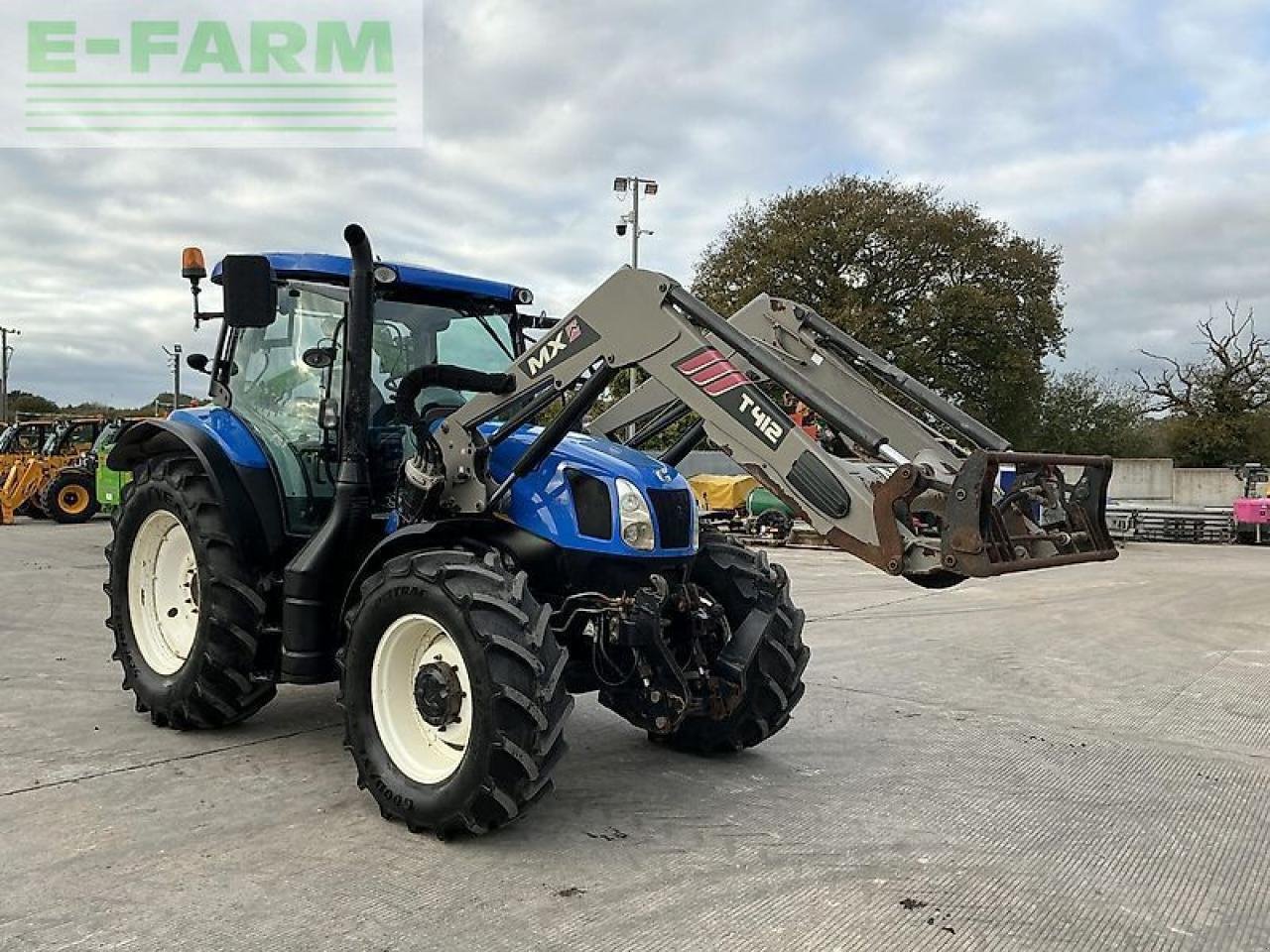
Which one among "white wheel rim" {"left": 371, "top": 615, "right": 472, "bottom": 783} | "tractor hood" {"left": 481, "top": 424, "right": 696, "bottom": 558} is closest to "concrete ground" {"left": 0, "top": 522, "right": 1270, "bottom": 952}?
"white wheel rim" {"left": 371, "top": 615, "right": 472, "bottom": 783}

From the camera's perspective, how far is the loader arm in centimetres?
390

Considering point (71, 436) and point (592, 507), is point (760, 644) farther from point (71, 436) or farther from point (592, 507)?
point (71, 436)

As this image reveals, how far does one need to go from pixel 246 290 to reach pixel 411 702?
2.02m

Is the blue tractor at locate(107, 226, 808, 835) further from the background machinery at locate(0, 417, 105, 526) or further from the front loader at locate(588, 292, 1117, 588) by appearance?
the background machinery at locate(0, 417, 105, 526)

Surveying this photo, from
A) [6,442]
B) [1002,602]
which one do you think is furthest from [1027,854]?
[6,442]

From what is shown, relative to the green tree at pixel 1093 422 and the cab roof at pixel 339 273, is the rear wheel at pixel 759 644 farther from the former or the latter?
the green tree at pixel 1093 422

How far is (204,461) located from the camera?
5.23 meters

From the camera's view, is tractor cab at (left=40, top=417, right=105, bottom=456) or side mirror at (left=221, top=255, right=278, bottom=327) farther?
tractor cab at (left=40, top=417, right=105, bottom=456)

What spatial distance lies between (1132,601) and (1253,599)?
1639mm

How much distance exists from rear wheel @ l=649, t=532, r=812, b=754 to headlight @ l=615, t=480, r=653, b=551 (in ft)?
2.49

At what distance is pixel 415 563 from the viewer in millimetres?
4234

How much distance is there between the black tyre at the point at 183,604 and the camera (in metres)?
5.15

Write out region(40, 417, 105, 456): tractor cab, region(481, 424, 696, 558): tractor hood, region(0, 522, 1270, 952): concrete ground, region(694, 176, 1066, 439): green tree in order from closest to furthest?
region(0, 522, 1270, 952): concrete ground, region(481, 424, 696, 558): tractor hood, region(40, 417, 105, 456): tractor cab, region(694, 176, 1066, 439): green tree

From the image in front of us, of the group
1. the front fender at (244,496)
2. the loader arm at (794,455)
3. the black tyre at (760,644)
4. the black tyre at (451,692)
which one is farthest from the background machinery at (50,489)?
the black tyre at (760,644)
